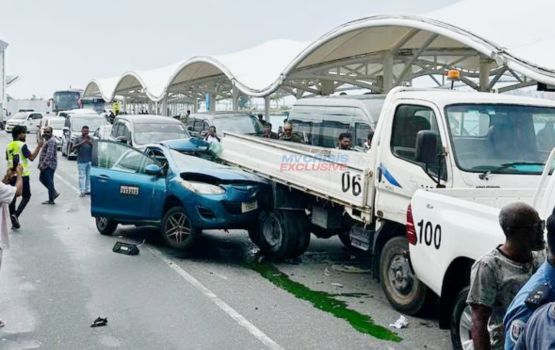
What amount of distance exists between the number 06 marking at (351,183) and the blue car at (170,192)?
6.49 ft

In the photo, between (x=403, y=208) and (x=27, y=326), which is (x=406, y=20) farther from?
(x=27, y=326)

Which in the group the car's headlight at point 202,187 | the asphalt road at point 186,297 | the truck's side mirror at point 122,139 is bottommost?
the asphalt road at point 186,297

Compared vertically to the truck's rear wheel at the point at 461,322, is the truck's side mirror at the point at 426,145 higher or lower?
higher

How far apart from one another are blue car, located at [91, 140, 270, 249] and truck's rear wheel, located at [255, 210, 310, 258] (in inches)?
8.5

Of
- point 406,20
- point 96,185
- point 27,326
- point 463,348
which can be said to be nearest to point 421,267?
point 463,348

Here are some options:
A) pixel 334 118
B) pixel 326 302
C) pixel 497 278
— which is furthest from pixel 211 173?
pixel 497 278

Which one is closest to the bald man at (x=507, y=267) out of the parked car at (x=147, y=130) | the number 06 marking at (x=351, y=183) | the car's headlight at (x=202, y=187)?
the number 06 marking at (x=351, y=183)

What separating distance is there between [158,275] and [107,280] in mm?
616

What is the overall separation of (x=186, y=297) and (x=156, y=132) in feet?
32.8

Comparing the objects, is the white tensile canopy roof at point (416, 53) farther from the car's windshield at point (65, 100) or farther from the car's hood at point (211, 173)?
the car's windshield at point (65, 100)

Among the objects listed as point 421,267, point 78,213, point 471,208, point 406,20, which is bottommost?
point 78,213

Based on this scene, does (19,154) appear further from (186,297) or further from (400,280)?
(400,280)

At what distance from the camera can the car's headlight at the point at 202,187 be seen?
9398 millimetres

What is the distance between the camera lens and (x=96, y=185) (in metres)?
10.6
